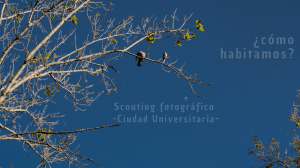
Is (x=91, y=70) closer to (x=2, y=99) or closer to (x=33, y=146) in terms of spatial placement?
(x=2, y=99)

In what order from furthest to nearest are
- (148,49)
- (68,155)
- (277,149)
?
(277,149) < (148,49) < (68,155)

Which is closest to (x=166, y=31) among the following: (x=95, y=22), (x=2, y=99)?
(x=95, y=22)

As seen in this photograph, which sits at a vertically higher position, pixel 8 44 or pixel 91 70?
pixel 8 44

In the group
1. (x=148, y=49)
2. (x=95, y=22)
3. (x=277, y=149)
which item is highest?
(x=95, y=22)

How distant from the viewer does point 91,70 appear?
4.70 metres

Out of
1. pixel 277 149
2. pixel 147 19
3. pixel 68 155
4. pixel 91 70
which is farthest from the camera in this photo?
pixel 277 149

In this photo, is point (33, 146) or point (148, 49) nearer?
point (148, 49)

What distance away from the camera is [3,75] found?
4707 mm

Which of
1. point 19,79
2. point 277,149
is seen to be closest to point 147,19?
point 19,79

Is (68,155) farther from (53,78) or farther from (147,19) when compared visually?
(147,19)

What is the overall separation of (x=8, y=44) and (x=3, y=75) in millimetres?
828

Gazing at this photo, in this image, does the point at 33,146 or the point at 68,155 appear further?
the point at 33,146

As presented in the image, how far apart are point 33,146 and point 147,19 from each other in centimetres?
348

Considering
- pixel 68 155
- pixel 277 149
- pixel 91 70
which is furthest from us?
pixel 277 149
